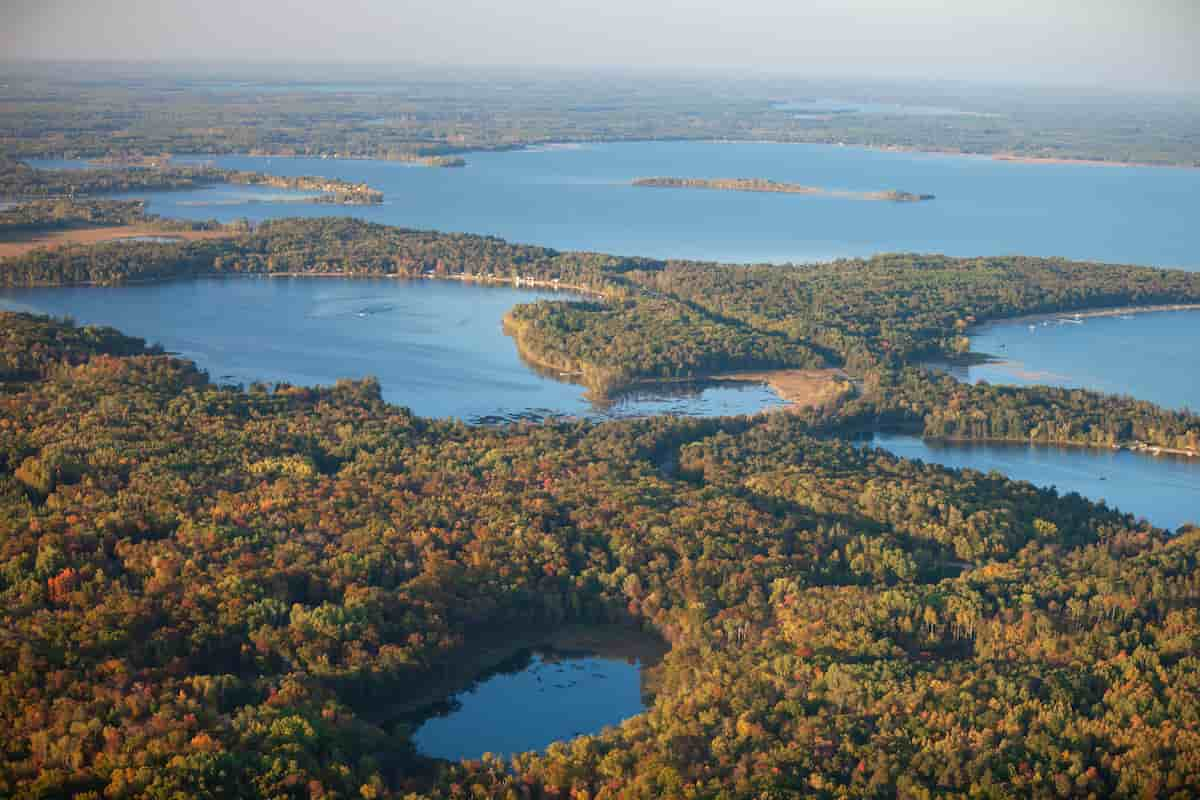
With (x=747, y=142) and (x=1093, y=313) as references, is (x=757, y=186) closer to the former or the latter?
(x=1093, y=313)

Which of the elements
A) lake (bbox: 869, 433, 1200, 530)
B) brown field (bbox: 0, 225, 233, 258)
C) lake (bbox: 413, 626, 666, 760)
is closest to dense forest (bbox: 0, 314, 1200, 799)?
lake (bbox: 413, 626, 666, 760)

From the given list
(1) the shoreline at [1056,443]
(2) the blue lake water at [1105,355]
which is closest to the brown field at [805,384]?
(1) the shoreline at [1056,443]

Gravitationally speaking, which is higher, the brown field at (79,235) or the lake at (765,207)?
the lake at (765,207)

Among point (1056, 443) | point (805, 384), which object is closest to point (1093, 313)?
point (805, 384)

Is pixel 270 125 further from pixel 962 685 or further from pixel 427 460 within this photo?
pixel 962 685

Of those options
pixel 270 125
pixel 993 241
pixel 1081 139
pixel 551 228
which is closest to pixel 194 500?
pixel 551 228

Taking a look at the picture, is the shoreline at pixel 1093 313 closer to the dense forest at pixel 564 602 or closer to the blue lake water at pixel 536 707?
the dense forest at pixel 564 602
